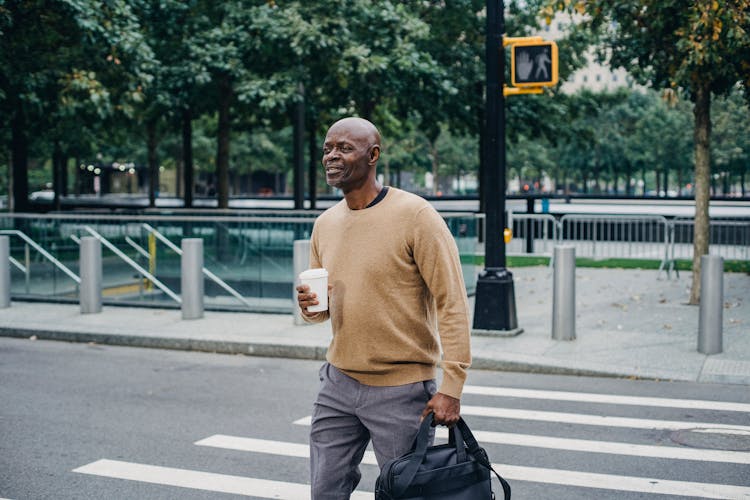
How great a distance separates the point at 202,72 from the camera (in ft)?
60.5

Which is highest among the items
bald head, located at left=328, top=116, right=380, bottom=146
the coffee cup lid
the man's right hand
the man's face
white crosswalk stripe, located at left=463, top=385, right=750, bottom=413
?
bald head, located at left=328, top=116, right=380, bottom=146

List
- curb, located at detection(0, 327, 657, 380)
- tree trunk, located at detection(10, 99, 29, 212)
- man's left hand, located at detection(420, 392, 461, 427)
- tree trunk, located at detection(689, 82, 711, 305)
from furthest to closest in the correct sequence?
1. tree trunk, located at detection(10, 99, 29, 212)
2. tree trunk, located at detection(689, 82, 711, 305)
3. curb, located at detection(0, 327, 657, 380)
4. man's left hand, located at detection(420, 392, 461, 427)

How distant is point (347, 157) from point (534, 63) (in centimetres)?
723

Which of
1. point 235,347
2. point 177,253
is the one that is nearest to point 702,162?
point 235,347

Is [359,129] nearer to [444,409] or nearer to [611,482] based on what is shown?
[444,409]

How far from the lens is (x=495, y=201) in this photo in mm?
10148

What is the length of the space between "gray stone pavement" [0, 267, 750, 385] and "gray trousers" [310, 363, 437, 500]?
575cm

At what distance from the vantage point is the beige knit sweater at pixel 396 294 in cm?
330

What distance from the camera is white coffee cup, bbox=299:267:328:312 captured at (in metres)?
Answer: 3.39

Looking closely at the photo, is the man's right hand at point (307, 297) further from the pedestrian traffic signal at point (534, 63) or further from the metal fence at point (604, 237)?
the metal fence at point (604, 237)

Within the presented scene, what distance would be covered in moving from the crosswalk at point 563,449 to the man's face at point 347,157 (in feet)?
8.27

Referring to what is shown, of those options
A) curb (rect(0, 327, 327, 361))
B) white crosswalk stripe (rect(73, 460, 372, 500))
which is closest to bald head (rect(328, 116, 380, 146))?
white crosswalk stripe (rect(73, 460, 372, 500))

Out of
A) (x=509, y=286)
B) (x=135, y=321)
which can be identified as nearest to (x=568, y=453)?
(x=509, y=286)

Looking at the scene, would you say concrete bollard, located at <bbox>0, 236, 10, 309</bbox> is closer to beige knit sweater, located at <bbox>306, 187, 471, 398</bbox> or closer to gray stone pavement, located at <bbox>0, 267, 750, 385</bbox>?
gray stone pavement, located at <bbox>0, 267, 750, 385</bbox>
